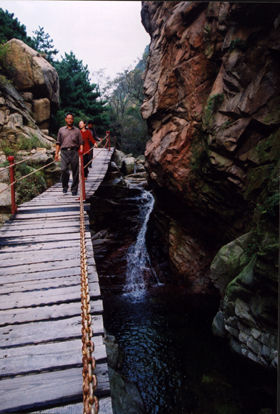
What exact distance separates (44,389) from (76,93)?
21.0 metres

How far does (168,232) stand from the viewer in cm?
981

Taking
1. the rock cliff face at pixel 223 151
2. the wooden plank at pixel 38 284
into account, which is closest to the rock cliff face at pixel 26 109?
the rock cliff face at pixel 223 151

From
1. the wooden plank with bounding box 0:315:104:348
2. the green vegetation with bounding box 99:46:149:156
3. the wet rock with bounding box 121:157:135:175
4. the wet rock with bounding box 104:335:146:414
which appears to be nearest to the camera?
the wooden plank with bounding box 0:315:104:348

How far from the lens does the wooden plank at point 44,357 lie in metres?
1.99

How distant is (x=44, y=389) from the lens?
1.85m

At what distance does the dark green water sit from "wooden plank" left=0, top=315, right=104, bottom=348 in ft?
10.9

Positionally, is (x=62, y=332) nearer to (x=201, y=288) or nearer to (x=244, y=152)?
(x=244, y=152)

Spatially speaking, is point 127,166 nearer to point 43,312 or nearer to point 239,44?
point 239,44

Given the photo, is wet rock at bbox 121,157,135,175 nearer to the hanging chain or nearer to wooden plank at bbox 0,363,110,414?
the hanging chain

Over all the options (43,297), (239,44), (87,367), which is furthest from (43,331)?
(239,44)

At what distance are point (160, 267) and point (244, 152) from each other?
558 centimetres

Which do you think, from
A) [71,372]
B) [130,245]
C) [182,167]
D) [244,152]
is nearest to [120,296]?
[130,245]

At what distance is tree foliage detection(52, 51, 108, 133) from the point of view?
19.7 m

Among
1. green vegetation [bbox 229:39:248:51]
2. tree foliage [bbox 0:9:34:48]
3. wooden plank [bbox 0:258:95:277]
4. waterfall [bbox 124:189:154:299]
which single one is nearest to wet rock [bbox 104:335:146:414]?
wooden plank [bbox 0:258:95:277]
